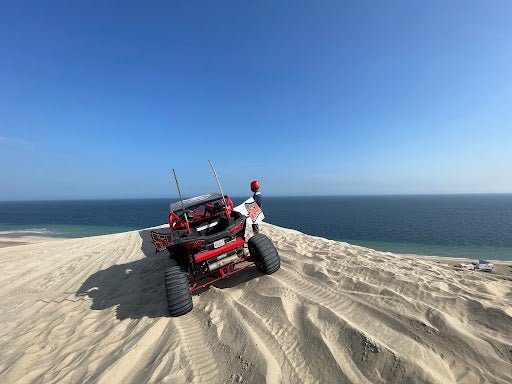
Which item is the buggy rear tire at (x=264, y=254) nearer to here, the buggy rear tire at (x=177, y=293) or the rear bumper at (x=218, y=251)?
the rear bumper at (x=218, y=251)

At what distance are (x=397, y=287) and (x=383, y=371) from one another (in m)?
2.33

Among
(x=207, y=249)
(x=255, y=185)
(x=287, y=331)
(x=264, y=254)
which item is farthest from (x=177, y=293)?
(x=255, y=185)

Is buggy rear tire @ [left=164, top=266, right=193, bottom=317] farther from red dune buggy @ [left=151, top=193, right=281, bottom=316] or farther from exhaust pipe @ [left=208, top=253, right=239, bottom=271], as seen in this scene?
exhaust pipe @ [left=208, top=253, right=239, bottom=271]

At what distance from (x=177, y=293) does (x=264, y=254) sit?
1.97 metres

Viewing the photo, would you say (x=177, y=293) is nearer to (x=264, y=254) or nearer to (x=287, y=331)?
(x=264, y=254)

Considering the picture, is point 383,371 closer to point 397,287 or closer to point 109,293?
point 397,287

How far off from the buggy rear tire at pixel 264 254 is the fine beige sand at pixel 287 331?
0.24m

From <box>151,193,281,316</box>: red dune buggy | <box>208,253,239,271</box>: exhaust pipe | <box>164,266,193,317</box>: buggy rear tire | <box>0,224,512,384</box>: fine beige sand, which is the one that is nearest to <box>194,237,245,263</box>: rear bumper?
<box>151,193,281,316</box>: red dune buggy

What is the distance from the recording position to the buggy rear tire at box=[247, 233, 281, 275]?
5543mm

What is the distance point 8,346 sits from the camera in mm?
4621

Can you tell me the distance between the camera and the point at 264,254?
18.2ft

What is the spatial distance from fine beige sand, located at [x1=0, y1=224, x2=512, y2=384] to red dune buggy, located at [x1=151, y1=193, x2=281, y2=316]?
0.37 m

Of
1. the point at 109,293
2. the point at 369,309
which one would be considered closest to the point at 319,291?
the point at 369,309

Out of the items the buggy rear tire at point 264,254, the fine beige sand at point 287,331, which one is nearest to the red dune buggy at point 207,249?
the buggy rear tire at point 264,254
